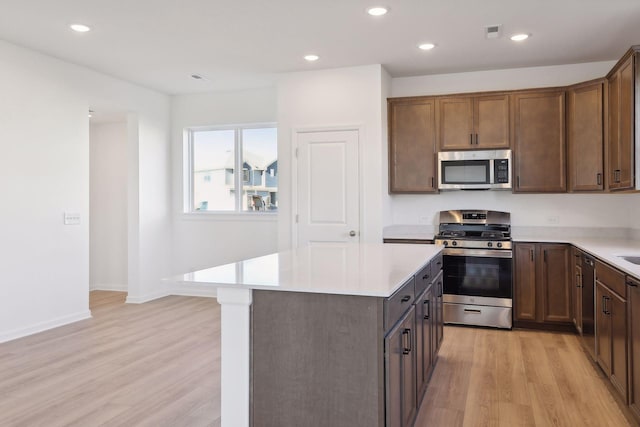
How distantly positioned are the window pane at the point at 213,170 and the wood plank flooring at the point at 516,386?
Answer: 353cm

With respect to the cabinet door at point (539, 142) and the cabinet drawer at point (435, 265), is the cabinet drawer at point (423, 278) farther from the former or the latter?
the cabinet door at point (539, 142)

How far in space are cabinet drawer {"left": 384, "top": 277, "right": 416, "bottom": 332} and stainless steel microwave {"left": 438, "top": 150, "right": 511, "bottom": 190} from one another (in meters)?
2.90

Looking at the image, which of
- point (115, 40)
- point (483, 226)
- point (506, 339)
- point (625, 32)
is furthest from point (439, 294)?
point (115, 40)

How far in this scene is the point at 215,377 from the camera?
346 cm

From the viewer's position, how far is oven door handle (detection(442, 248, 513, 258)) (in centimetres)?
477

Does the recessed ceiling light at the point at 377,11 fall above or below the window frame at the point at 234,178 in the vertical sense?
above

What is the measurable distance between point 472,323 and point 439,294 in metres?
1.56

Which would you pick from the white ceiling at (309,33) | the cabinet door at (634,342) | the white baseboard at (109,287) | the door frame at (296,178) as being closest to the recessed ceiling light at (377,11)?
the white ceiling at (309,33)

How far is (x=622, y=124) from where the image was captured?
3.88m

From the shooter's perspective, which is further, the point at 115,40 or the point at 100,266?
the point at 100,266

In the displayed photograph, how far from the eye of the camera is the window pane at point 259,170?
6406 millimetres

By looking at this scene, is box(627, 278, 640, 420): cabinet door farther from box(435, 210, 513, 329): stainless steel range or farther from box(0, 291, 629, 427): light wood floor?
box(435, 210, 513, 329): stainless steel range

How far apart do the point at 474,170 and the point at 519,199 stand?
66cm

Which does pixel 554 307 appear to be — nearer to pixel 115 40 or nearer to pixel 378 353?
pixel 378 353
